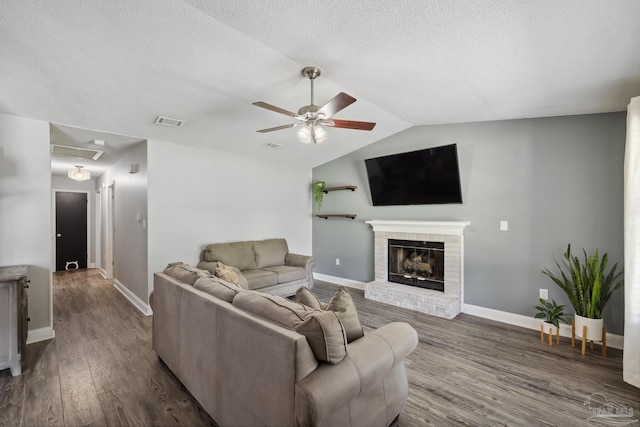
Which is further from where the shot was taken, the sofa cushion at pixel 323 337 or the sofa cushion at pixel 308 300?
the sofa cushion at pixel 308 300

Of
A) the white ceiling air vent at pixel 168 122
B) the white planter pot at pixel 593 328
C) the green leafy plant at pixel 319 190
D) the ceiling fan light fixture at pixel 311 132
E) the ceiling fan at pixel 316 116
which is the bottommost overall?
the white planter pot at pixel 593 328

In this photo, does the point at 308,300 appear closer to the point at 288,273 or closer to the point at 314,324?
the point at 314,324

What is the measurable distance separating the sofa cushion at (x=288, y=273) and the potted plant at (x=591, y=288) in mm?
3367

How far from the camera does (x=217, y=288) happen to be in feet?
6.76

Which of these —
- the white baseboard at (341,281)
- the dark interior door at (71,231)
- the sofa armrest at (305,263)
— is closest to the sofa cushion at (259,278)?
the sofa armrest at (305,263)

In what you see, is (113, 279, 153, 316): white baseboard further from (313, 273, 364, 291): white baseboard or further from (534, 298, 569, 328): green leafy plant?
(534, 298, 569, 328): green leafy plant

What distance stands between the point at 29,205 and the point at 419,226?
487 centimetres

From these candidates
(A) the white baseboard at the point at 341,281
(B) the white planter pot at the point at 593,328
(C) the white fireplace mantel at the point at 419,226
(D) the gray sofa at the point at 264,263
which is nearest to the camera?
(B) the white planter pot at the point at 593,328

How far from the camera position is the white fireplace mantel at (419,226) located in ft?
13.6

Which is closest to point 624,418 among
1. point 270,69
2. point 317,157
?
point 270,69

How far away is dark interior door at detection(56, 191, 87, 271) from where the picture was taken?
23.0 ft

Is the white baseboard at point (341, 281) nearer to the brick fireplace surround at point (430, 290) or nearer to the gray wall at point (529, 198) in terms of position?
the brick fireplace surround at point (430, 290)

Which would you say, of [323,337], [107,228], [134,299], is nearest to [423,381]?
[323,337]

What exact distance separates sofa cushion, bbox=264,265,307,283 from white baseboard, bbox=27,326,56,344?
8.73 feet
